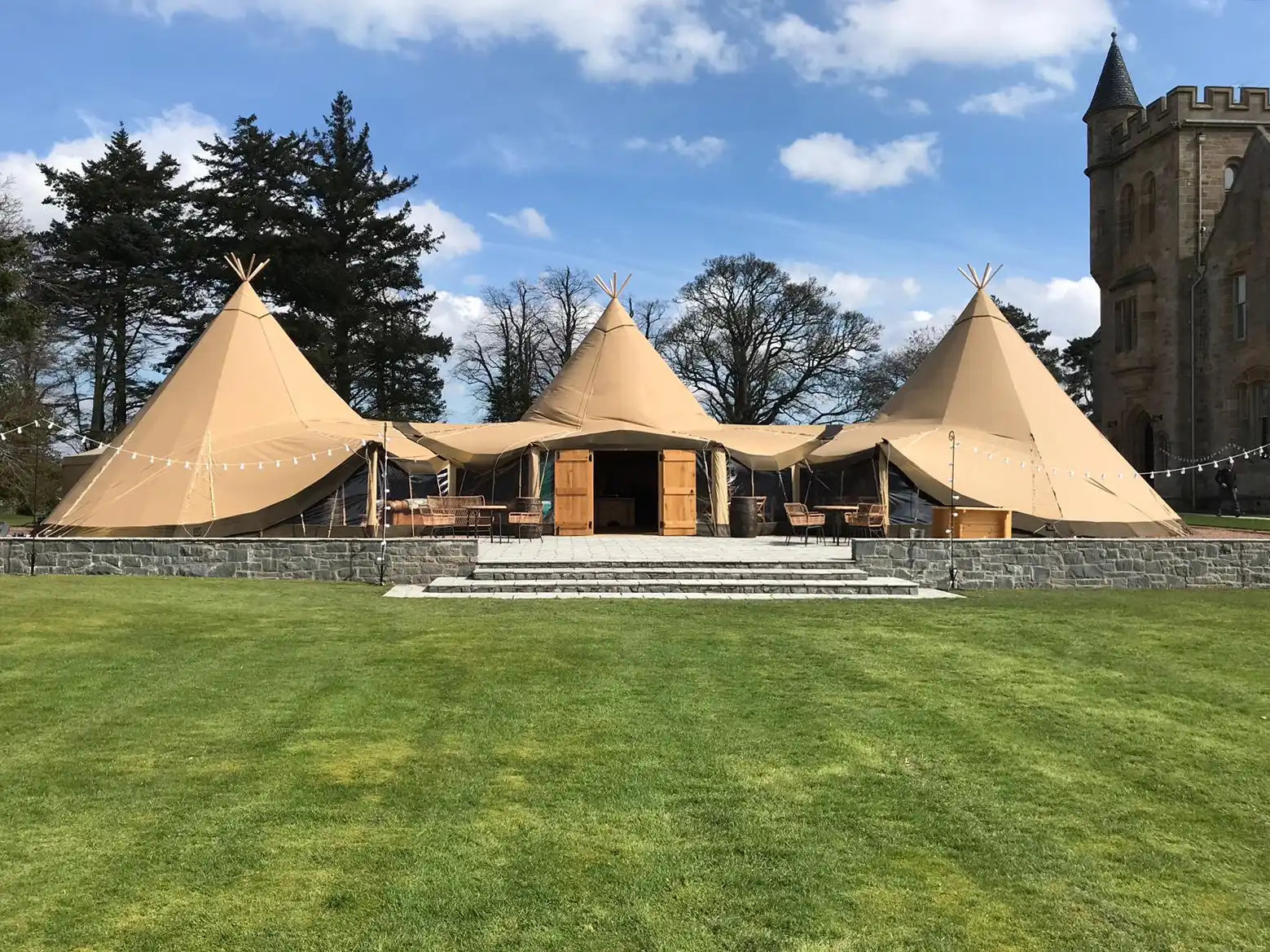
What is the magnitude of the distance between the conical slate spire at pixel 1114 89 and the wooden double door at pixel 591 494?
21.5m

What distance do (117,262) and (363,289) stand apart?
7.52m

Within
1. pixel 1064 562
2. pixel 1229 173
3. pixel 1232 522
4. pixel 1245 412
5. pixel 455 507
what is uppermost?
pixel 1229 173

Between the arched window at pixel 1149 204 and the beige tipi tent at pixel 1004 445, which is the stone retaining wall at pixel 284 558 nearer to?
the beige tipi tent at pixel 1004 445

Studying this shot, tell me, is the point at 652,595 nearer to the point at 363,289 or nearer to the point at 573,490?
the point at 573,490

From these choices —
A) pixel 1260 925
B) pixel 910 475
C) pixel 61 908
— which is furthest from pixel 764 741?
pixel 910 475

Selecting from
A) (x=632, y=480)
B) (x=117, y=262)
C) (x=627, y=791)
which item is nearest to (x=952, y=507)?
(x=627, y=791)

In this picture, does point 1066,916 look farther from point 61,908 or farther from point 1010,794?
point 61,908

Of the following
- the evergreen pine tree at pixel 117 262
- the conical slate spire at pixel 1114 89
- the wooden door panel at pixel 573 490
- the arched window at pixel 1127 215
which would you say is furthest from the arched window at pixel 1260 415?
the evergreen pine tree at pixel 117 262

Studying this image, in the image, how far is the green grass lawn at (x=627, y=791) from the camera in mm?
2822

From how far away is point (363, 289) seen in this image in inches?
1296

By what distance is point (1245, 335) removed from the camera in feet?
81.3

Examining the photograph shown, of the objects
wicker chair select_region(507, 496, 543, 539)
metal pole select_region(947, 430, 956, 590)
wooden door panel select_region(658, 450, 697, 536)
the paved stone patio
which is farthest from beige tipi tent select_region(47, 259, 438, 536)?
metal pole select_region(947, 430, 956, 590)

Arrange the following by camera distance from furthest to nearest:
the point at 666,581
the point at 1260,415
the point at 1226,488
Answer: the point at 1260,415 → the point at 1226,488 → the point at 666,581

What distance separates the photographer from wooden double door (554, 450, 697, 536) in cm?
1683
